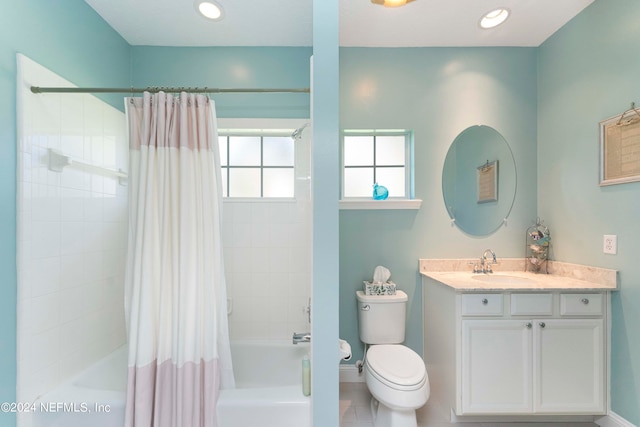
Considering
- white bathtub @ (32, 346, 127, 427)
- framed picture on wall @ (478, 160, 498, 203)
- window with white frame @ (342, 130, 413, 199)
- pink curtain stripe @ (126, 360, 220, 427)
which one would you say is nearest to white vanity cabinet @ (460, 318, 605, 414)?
framed picture on wall @ (478, 160, 498, 203)

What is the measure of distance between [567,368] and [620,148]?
4.28ft

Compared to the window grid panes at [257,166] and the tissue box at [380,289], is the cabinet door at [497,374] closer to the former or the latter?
the tissue box at [380,289]

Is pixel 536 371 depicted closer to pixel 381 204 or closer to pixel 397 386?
pixel 397 386

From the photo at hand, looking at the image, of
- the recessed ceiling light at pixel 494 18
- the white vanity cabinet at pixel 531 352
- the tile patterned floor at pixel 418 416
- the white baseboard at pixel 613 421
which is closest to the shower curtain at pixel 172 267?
the tile patterned floor at pixel 418 416

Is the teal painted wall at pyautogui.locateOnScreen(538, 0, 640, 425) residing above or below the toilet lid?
above

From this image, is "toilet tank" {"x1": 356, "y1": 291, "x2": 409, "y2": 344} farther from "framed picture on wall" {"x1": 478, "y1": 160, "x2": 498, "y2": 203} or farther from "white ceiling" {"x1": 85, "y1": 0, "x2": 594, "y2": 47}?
"white ceiling" {"x1": 85, "y1": 0, "x2": 594, "y2": 47}

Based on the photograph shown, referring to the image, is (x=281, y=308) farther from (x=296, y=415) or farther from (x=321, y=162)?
(x=321, y=162)

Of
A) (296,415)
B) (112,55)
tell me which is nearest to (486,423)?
(296,415)

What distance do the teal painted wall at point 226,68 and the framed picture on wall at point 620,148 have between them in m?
1.88

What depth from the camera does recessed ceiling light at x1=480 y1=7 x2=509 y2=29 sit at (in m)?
1.92

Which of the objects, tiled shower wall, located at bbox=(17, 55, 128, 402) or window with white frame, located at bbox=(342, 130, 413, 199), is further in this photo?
window with white frame, located at bbox=(342, 130, 413, 199)

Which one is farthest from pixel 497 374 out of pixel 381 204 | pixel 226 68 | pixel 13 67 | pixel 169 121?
pixel 13 67

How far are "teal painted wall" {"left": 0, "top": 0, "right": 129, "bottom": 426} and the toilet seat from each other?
1732 millimetres

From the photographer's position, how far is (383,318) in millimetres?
2057
